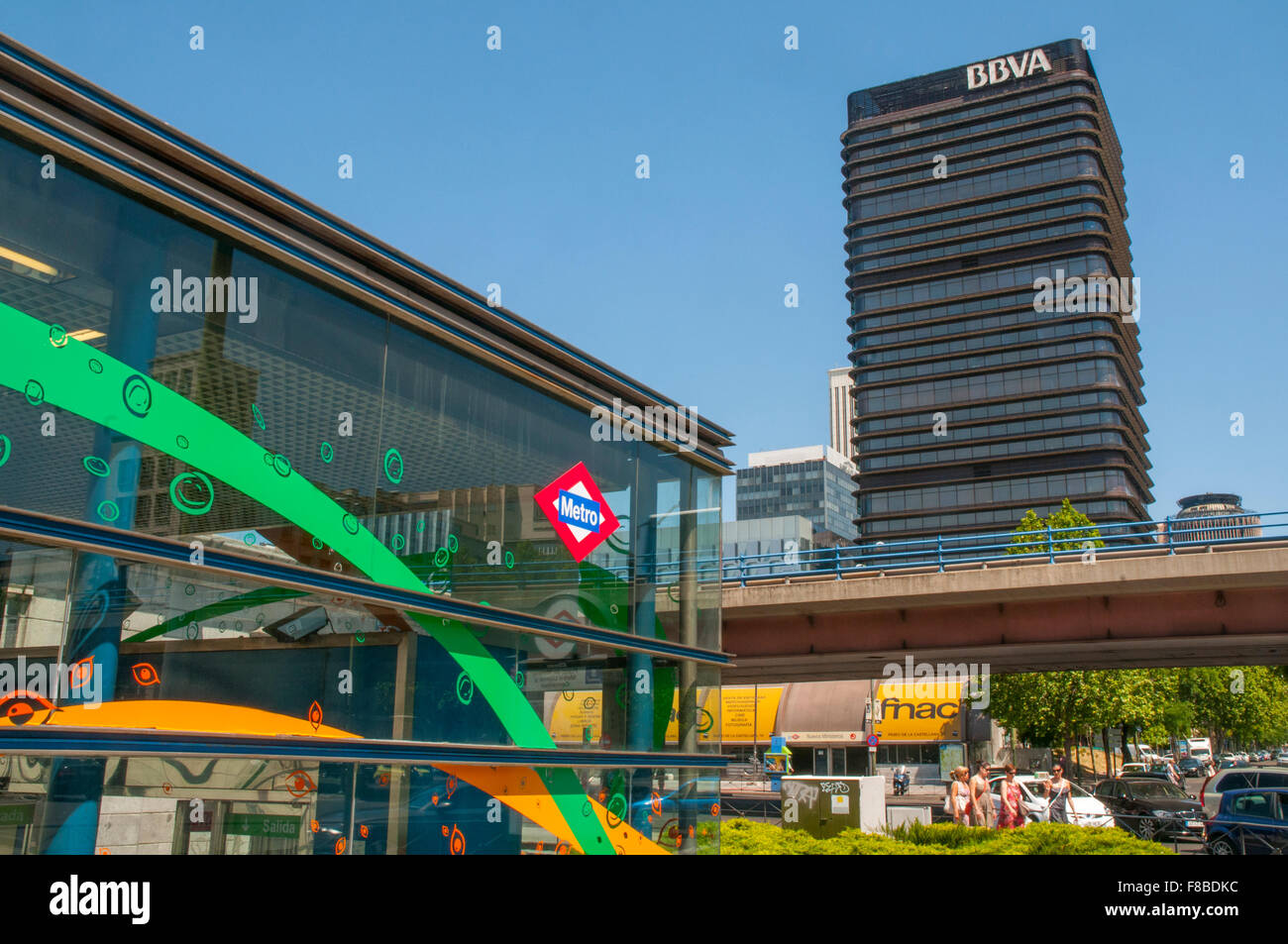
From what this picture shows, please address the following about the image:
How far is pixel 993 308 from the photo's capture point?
119688mm

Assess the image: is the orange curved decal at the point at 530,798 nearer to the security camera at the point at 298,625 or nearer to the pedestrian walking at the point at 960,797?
the security camera at the point at 298,625

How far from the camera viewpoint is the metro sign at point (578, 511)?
12656mm

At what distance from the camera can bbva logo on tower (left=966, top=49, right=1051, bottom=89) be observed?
123 metres

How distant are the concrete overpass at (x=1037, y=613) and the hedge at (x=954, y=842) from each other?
7039mm

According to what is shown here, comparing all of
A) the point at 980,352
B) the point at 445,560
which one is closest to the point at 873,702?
the point at 445,560

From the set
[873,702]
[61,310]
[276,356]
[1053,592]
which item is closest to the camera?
[61,310]

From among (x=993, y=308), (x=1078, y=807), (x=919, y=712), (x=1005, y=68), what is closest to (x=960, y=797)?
(x=1078, y=807)

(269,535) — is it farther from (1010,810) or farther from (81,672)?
(1010,810)

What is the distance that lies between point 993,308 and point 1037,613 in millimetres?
101918

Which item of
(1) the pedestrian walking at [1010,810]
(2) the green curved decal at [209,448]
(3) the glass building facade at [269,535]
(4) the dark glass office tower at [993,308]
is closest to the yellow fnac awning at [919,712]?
(1) the pedestrian walking at [1010,810]

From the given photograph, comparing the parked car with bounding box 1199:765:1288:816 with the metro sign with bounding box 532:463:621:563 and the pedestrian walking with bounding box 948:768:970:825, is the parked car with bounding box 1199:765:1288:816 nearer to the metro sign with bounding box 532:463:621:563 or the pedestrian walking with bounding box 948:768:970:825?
the pedestrian walking with bounding box 948:768:970:825
